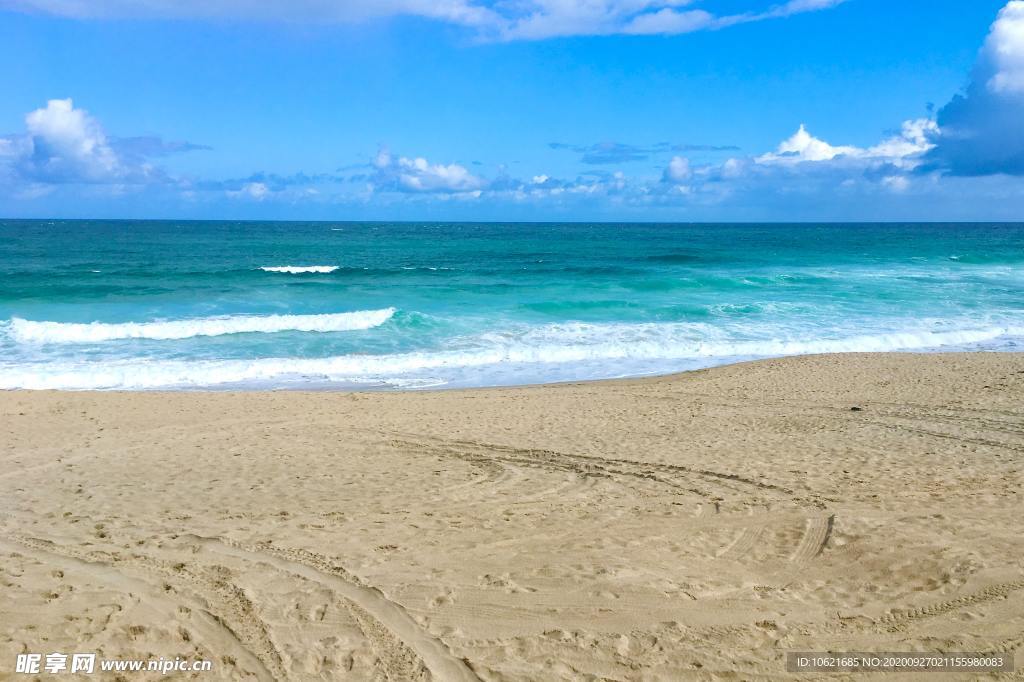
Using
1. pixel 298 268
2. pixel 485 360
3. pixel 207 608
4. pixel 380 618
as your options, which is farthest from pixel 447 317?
pixel 380 618

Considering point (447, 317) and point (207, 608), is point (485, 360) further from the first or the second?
point (207, 608)

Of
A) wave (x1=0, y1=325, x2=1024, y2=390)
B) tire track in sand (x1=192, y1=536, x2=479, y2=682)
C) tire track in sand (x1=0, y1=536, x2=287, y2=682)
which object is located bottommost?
wave (x1=0, y1=325, x2=1024, y2=390)

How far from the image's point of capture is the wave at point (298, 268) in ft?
133

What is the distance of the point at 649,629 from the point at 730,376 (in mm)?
11620

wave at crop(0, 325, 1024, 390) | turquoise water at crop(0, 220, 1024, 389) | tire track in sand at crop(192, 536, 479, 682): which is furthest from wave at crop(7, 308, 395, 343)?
tire track in sand at crop(192, 536, 479, 682)

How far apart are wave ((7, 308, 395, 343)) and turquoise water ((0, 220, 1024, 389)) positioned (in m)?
0.09

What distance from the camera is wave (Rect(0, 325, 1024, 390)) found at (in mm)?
15711

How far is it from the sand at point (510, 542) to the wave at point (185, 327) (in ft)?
33.7

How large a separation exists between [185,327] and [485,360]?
32.7ft

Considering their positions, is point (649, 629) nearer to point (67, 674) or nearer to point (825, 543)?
point (825, 543)

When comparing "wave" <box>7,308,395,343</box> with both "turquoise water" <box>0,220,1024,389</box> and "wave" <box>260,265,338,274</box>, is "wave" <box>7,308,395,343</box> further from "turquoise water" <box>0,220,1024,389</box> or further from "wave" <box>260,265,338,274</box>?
"wave" <box>260,265,338,274</box>

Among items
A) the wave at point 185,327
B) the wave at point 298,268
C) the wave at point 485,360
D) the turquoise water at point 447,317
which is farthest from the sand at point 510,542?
the wave at point 298,268

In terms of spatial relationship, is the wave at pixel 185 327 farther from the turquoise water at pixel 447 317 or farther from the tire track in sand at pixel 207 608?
the tire track in sand at pixel 207 608

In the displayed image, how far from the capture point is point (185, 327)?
21922 mm
